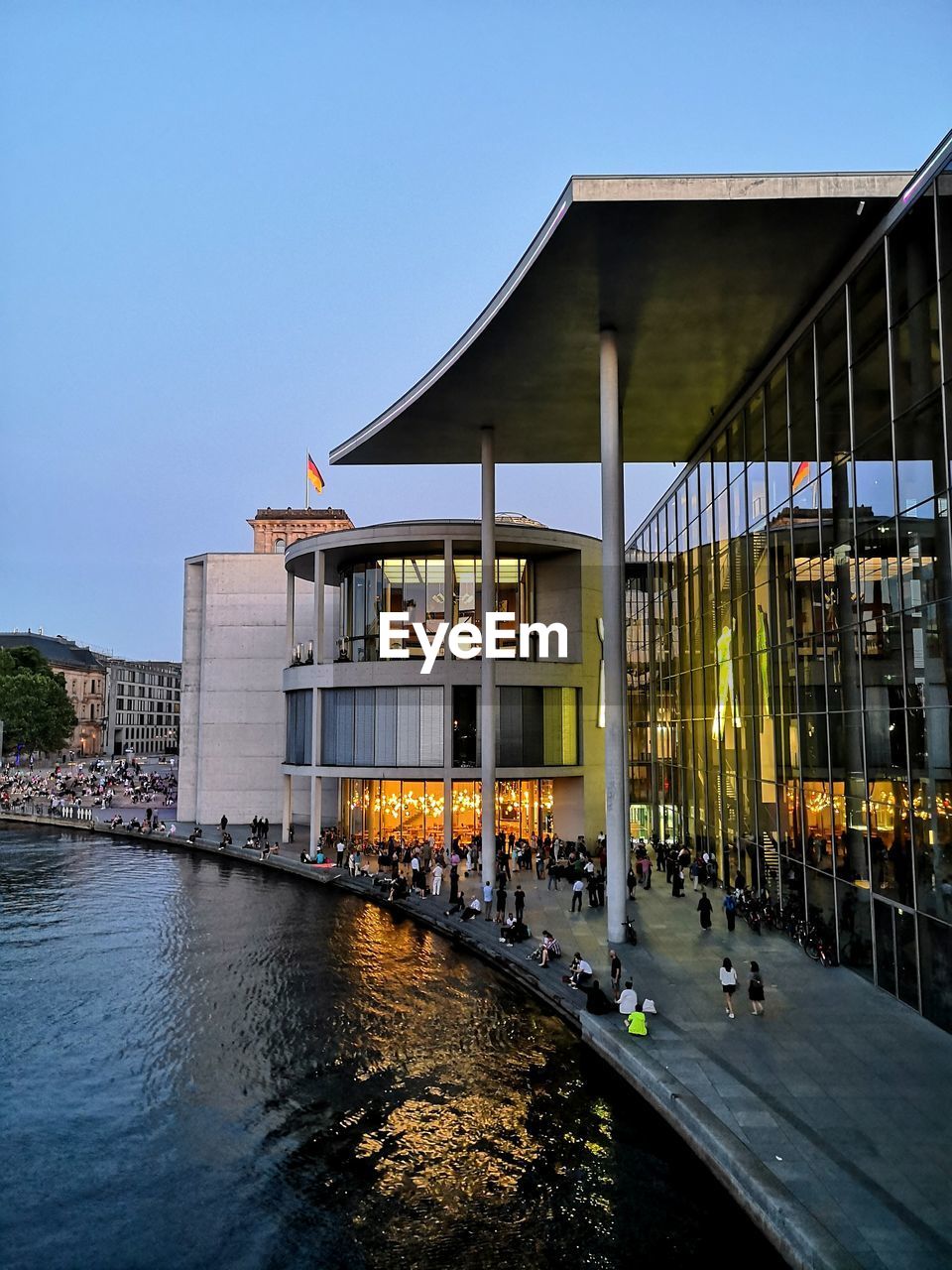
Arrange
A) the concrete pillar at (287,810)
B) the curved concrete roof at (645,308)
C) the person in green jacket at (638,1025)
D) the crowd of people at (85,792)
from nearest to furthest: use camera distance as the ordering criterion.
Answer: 1. the person in green jacket at (638,1025)
2. the curved concrete roof at (645,308)
3. the concrete pillar at (287,810)
4. the crowd of people at (85,792)

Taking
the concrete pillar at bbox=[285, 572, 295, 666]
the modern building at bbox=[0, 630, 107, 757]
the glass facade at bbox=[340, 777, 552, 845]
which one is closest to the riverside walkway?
the glass facade at bbox=[340, 777, 552, 845]

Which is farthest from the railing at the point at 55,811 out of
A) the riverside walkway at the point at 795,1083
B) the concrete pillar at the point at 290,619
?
the riverside walkway at the point at 795,1083

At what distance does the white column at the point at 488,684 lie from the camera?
33.2 m

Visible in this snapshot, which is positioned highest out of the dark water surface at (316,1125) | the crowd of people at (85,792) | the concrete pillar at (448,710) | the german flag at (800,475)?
the german flag at (800,475)

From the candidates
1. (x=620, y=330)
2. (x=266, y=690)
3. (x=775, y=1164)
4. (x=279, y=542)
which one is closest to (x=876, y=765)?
(x=775, y=1164)

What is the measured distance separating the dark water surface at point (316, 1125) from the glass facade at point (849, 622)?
811 cm

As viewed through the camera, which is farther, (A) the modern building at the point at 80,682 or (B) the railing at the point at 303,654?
(A) the modern building at the point at 80,682

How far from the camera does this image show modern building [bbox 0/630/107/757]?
465 feet

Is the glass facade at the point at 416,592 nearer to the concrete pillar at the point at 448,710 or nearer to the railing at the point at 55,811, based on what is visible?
the concrete pillar at the point at 448,710

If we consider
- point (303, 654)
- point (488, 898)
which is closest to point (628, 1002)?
point (488, 898)

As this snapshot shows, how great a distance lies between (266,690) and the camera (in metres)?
54.1

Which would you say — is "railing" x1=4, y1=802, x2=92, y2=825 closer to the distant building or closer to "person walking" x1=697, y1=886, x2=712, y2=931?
"person walking" x1=697, y1=886, x2=712, y2=931

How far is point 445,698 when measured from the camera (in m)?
40.5

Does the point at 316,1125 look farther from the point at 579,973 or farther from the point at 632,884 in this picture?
the point at 632,884
